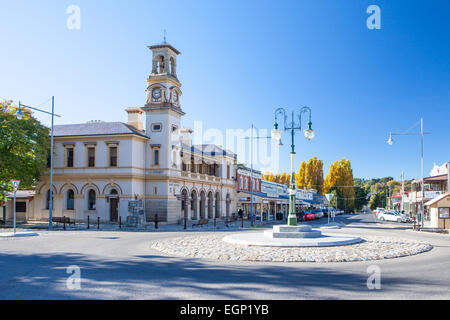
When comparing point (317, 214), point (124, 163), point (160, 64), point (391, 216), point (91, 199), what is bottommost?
point (317, 214)

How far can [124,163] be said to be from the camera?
38.2 m

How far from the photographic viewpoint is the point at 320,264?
13219mm

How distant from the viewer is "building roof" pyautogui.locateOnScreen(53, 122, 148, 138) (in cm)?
3905

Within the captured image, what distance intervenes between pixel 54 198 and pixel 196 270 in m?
31.8

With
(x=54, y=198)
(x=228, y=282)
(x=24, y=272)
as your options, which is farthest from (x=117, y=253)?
(x=54, y=198)

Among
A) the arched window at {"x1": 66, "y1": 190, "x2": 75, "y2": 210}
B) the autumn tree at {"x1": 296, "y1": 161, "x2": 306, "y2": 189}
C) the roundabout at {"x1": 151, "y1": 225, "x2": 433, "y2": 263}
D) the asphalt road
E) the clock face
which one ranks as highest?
the clock face

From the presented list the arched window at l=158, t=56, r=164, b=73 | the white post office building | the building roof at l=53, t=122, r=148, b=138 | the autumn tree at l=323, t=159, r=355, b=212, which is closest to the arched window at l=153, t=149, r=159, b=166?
the white post office building

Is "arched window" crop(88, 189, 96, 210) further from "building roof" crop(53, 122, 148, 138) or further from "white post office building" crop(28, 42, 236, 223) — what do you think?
"building roof" crop(53, 122, 148, 138)

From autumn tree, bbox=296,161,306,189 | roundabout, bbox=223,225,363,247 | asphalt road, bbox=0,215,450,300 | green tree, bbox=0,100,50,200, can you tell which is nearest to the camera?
asphalt road, bbox=0,215,450,300

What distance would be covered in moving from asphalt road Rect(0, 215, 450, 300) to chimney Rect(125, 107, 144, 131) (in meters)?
28.3

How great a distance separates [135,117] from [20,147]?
1275 centimetres

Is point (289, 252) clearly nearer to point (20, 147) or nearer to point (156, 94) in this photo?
point (20, 147)

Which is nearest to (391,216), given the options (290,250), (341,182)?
(341,182)
